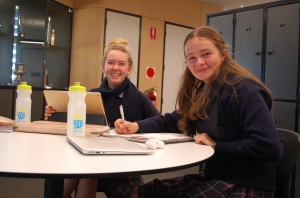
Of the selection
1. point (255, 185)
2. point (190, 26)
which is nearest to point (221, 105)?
point (255, 185)

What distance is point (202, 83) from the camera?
1.41 metres

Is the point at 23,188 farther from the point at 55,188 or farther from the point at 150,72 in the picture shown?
the point at 150,72

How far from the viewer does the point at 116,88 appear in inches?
73.3

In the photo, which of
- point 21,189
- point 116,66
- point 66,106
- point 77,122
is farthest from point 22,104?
point 21,189

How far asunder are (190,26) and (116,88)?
157 inches

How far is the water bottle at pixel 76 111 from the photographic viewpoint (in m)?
1.02

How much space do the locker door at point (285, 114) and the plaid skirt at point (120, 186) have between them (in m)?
1.96

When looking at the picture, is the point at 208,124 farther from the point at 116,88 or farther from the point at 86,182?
the point at 116,88

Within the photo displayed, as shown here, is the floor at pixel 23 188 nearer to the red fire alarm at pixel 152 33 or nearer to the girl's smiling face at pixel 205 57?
the girl's smiling face at pixel 205 57

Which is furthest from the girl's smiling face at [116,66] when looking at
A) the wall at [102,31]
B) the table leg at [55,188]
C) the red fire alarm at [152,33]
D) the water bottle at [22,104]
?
the red fire alarm at [152,33]

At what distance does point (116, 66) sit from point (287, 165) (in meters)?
1.17

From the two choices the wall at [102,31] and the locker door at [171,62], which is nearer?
the wall at [102,31]

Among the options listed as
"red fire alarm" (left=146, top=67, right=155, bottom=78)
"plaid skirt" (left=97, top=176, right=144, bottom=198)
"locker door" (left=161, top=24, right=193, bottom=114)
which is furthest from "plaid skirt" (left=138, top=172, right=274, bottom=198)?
"locker door" (left=161, top=24, right=193, bottom=114)

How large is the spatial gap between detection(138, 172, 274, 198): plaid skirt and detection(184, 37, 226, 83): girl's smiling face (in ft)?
1.39
